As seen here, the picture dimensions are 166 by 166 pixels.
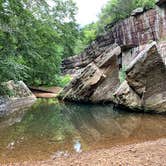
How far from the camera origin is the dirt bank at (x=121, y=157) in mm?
5289

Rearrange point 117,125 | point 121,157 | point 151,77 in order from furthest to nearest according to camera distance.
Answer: point 151,77
point 117,125
point 121,157

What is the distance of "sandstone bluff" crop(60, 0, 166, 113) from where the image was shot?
11180 millimetres

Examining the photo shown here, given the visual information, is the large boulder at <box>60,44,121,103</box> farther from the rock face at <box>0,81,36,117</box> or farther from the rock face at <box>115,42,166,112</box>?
the rock face at <box>115,42,166,112</box>

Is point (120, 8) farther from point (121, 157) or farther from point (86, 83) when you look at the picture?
point (121, 157)

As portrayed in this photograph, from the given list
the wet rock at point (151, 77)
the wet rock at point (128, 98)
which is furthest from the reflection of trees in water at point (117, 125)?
the wet rock at point (151, 77)

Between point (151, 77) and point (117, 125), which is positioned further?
point (151, 77)

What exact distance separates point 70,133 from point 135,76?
14.2 ft

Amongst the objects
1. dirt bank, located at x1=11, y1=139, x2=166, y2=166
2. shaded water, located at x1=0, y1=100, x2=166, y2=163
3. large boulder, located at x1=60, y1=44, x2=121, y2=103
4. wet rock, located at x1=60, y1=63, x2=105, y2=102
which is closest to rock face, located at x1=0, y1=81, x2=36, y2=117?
wet rock, located at x1=60, y1=63, x2=105, y2=102

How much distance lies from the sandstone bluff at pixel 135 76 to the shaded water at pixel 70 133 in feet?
2.59

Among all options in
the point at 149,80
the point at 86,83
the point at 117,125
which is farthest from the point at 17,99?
the point at 117,125

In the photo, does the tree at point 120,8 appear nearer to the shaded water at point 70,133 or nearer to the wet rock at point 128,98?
the wet rock at point 128,98

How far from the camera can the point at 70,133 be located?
856 centimetres

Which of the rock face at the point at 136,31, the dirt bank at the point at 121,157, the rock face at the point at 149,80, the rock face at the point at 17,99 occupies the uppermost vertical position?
the rock face at the point at 136,31

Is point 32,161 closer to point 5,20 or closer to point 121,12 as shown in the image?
point 5,20
